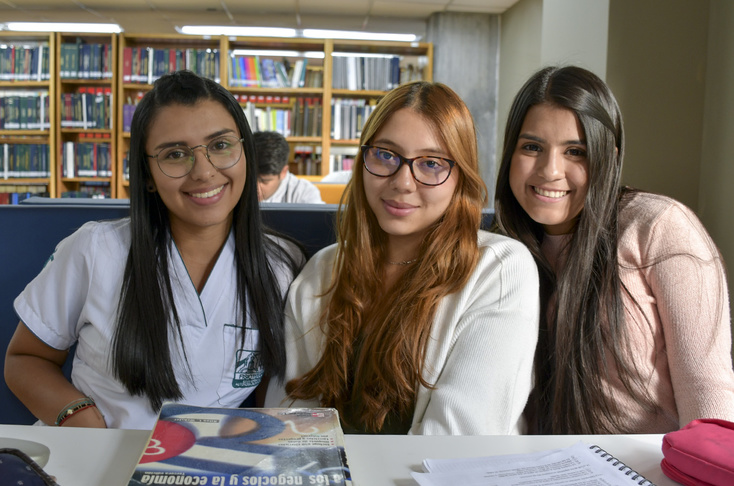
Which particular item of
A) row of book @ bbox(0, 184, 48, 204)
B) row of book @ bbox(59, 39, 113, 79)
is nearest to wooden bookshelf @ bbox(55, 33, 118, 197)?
row of book @ bbox(59, 39, 113, 79)

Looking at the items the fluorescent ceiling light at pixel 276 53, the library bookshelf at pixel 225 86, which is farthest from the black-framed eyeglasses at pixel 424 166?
the fluorescent ceiling light at pixel 276 53

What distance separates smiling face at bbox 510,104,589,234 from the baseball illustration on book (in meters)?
0.80

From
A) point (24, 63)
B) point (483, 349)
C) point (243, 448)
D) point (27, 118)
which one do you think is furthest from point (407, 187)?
point (24, 63)

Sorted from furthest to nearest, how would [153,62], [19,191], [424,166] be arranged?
[19,191] < [153,62] < [424,166]

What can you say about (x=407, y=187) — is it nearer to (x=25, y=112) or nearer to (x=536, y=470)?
(x=536, y=470)

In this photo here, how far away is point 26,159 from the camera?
6.18 m

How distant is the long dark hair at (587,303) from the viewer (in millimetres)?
1337

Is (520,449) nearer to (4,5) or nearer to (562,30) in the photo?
(562,30)

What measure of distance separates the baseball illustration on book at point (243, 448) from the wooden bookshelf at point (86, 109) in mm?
5894

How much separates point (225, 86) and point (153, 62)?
0.74 meters

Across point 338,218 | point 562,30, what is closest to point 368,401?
point 338,218

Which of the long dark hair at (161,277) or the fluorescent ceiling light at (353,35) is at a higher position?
the fluorescent ceiling light at (353,35)

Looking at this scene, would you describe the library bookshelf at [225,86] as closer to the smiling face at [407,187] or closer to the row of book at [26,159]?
the row of book at [26,159]

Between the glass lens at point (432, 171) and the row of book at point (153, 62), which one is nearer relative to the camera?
the glass lens at point (432, 171)
